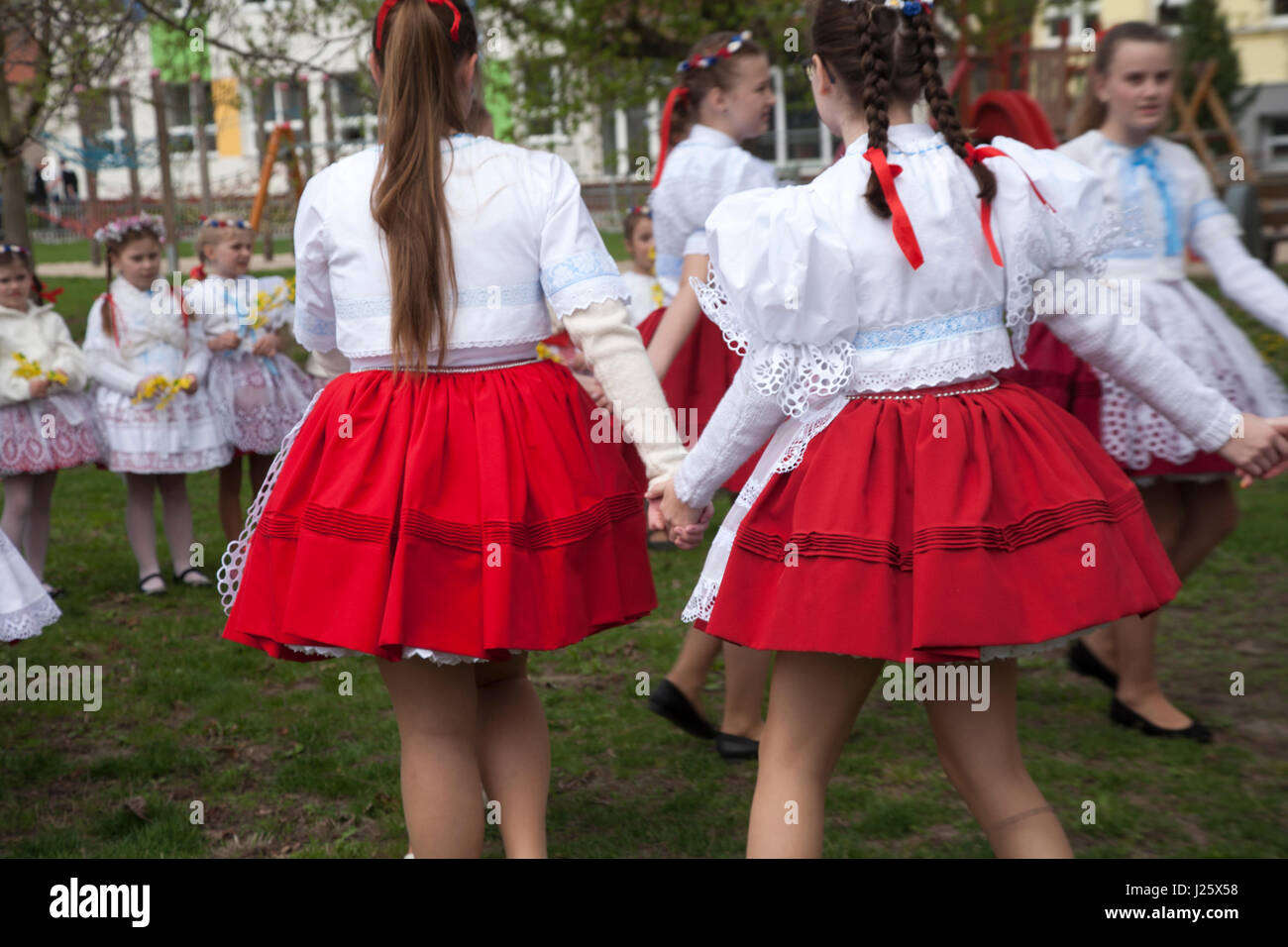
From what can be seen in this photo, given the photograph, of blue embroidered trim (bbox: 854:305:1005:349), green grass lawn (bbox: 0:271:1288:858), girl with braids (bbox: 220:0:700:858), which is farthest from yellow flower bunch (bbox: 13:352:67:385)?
blue embroidered trim (bbox: 854:305:1005:349)

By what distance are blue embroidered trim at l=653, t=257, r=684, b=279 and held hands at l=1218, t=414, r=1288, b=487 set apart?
211cm

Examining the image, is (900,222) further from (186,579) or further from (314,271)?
(186,579)

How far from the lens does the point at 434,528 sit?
8.57ft

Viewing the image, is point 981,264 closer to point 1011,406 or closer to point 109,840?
point 1011,406

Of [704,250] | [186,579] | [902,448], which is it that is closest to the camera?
[902,448]

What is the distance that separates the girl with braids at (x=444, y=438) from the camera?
103 inches

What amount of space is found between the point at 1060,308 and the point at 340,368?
1.57 meters

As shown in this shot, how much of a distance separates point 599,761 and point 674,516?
175 cm

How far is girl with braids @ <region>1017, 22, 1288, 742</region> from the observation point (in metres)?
3.92

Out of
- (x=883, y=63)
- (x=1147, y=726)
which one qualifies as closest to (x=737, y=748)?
(x=1147, y=726)

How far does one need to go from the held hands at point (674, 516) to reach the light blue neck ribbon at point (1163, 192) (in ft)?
6.73

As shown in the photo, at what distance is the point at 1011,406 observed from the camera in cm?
245

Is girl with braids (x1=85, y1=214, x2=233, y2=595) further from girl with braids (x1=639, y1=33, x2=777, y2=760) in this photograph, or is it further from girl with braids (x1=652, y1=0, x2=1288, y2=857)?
girl with braids (x1=652, y1=0, x2=1288, y2=857)
